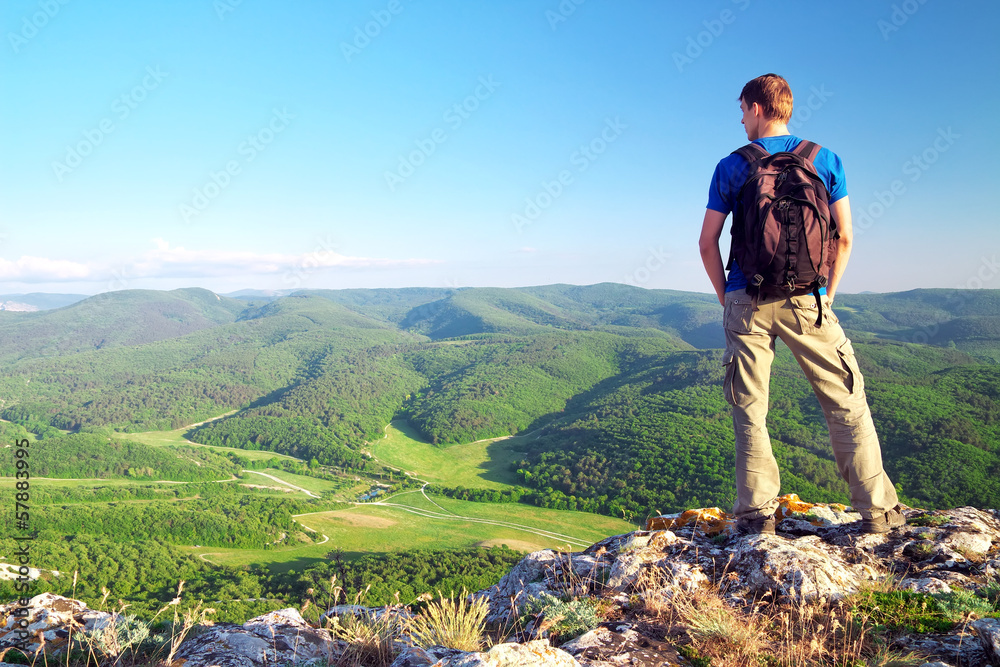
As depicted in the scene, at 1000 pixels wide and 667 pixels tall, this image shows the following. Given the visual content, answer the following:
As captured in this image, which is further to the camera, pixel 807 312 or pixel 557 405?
pixel 557 405

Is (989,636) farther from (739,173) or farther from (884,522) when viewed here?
(739,173)

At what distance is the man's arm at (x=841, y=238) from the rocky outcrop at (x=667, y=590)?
7.25ft

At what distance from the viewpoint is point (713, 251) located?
433cm

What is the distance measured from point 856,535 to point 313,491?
9032 centimetres

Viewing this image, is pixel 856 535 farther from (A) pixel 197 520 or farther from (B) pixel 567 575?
(A) pixel 197 520

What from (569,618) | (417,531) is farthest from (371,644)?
(417,531)

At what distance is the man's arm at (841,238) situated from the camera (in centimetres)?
424

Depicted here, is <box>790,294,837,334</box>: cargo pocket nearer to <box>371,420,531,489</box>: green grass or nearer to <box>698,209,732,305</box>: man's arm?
<box>698,209,732,305</box>: man's arm

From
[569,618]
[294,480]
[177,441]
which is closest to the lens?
[569,618]

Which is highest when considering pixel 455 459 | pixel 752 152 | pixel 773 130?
pixel 773 130

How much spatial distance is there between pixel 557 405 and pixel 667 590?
124 meters

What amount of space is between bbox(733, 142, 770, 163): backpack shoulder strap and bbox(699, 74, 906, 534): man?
0.17ft

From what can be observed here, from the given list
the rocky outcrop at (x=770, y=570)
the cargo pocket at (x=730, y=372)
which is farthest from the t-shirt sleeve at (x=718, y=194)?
the rocky outcrop at (x=770, y=570)

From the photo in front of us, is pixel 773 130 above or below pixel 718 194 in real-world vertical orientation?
above
